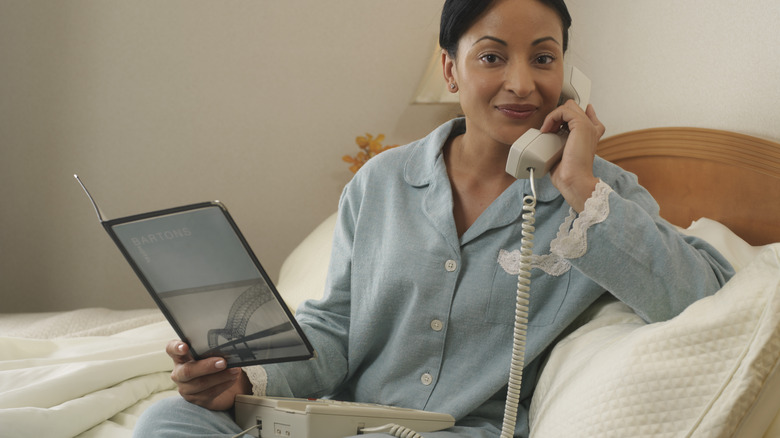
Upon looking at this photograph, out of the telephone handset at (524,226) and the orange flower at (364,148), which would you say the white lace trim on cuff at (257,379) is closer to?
the telephone handset at (524,226)

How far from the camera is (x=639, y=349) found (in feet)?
2.67

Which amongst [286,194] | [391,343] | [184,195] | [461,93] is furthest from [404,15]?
[391,343]

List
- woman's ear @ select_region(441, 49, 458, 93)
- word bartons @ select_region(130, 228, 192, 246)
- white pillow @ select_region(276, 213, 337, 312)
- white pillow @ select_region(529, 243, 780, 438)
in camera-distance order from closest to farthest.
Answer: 1. white pillow @ select_region(529, 243, 780, 438)
2. word bartons @ select_region(130, 228, 192, 246)
3. woman's ear @ select_region(441, 49, 458, 93)
4. white pillow @ select_region(276, 213, 337, 312)

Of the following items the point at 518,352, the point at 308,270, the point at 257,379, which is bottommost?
the point at 308,270

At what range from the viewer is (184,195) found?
2703 mm

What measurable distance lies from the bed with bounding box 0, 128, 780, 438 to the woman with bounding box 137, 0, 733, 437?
0.28 feet

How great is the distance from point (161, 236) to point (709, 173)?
3.65ft

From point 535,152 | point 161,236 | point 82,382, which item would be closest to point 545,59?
point 535,152

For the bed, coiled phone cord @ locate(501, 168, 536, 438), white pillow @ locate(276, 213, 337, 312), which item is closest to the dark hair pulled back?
coiled phone cord @ locate(501, 168, 536, 438)

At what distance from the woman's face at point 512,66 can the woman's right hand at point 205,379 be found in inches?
22.3

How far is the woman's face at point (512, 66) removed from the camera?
1.11m

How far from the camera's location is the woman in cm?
98

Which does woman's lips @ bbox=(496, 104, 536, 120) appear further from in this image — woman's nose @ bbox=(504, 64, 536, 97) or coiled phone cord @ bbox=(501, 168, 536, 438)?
coiled phone cord @ bbox=(501, 168, 536, 438)

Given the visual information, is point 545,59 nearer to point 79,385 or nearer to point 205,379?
point 205,379
